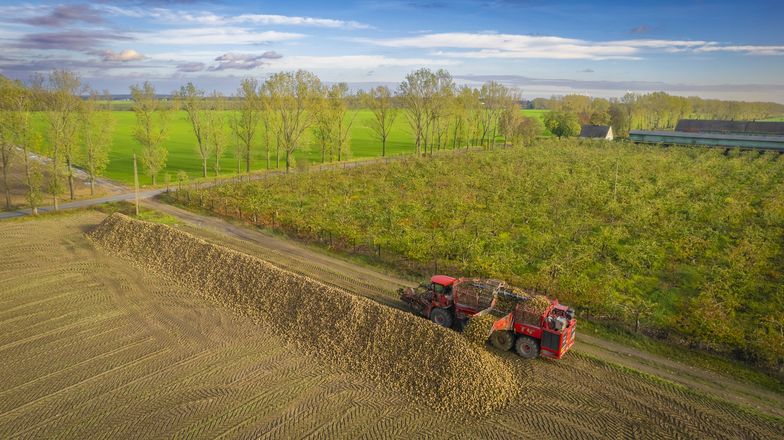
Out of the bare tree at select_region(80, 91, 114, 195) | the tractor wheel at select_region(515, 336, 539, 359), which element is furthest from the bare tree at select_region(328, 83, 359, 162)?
the tractor wheel at select_region(515, 336, 539, 359)

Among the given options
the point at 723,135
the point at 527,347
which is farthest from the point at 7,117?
the point at 723,135

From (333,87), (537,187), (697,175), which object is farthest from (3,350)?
(697,175)

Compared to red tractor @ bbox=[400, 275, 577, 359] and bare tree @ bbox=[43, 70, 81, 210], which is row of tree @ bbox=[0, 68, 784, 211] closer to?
bare tree @ bbox=[43, 70, 81, 210]

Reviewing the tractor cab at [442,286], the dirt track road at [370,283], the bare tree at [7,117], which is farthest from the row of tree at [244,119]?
the tractor cab at [442,286]

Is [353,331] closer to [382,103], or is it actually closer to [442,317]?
[442,317]

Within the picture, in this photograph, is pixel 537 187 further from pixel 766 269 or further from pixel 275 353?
pixel 275 353

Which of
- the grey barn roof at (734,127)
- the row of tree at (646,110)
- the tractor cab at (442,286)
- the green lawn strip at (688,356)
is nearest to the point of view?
the green lawn strip at (688,356)

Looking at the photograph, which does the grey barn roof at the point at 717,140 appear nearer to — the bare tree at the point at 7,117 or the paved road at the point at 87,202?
the paved road at the point at 87,202
